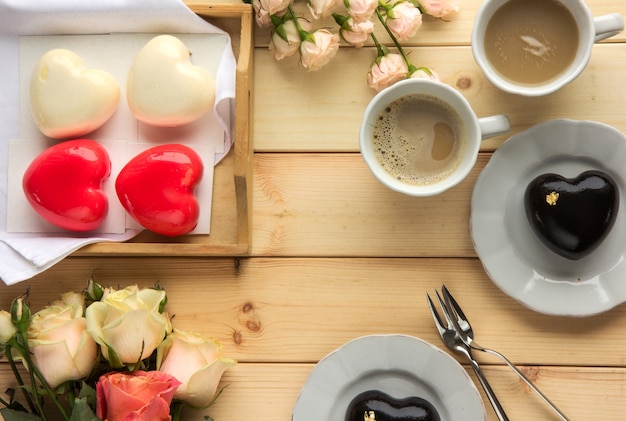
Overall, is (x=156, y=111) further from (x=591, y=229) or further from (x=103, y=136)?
(x=591, y=229)

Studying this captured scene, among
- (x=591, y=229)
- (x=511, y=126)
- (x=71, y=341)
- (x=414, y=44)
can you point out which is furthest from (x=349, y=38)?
(x=71, y=341)

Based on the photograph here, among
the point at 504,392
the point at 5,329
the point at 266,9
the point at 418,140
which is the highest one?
the point at 266,9

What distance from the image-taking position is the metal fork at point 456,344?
2.52 ft

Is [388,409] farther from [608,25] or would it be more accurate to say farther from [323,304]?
[608,25]

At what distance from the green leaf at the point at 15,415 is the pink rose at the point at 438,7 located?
611 mm

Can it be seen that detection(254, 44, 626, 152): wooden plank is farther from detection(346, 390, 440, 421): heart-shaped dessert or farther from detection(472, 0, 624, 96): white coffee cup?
detection(346, 390, 440, 421): heart-shaped dessert

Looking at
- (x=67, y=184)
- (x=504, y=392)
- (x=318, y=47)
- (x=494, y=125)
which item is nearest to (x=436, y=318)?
(x=504, y=392)

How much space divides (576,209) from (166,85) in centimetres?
45

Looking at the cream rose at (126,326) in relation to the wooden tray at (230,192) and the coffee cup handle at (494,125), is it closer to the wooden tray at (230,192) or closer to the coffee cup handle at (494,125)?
the wooden tray at (230,192)

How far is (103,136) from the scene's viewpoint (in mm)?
797

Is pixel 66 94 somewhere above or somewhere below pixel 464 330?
above

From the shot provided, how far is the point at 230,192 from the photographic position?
79cm

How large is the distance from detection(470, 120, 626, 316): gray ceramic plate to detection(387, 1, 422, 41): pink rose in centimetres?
16

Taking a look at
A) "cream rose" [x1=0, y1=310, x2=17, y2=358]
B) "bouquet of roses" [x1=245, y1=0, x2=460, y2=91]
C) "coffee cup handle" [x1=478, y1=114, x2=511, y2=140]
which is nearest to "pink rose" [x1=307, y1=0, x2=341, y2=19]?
"bouquet of roses" [x1=245, y1=0, x2=460, y2=91]
